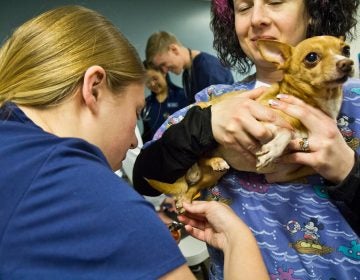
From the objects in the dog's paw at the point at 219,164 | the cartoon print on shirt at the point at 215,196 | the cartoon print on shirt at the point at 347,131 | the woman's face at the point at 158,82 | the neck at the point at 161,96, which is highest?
the cartoon print on shirt at the point at 347,131

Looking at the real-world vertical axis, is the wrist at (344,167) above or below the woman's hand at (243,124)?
below

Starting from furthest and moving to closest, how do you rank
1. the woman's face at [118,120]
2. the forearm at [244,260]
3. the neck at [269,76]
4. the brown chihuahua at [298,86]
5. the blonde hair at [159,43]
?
the blonde hair at [159,43]
the neck at [269,76]
the brown chihuahua at [298,86]
the woman's face at [118,120]
the forearm at [244,260]

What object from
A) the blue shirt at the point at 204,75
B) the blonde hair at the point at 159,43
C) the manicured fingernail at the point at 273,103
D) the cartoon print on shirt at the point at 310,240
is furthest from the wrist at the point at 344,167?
the blonde hair at the point at 159,43

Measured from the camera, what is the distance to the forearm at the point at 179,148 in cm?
94

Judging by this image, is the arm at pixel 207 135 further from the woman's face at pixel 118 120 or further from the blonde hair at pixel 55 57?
the blonde hair at pixel 55 57

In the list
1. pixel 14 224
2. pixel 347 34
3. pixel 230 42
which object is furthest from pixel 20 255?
pixel 347 34

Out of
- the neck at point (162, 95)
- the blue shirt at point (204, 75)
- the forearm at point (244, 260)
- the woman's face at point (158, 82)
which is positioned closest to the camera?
the forearm at point (244, 260)

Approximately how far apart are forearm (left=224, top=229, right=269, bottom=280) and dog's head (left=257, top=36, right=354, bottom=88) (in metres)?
0.44

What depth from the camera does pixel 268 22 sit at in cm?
93

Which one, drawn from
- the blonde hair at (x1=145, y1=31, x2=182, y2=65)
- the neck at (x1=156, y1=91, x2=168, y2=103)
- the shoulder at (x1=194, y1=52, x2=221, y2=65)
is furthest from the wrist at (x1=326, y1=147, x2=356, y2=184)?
the neck at (x1=156, y1=91, x2=168, y2=103)

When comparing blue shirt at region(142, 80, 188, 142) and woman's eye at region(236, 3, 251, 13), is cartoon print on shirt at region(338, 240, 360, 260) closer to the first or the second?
woman's eye at region(236, 3, 251, 13)

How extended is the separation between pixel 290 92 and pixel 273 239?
15.2 inches

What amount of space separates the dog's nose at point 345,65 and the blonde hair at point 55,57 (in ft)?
1.71

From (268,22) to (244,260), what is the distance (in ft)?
1.93
